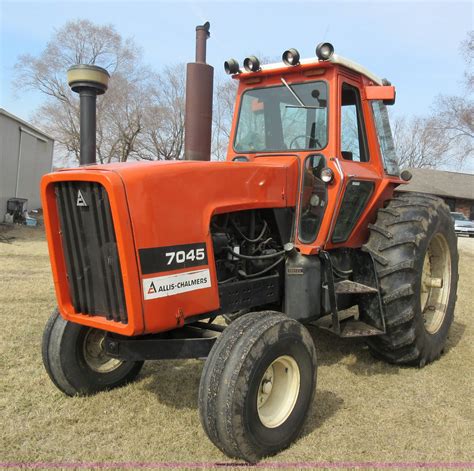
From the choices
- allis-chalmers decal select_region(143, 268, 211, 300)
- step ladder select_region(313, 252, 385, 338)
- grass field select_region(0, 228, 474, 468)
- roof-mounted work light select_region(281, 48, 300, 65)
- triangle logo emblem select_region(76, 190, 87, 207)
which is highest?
roof-mounted work light select_region(281, 48, 300, 65)

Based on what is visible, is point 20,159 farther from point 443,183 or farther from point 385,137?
point 443,183

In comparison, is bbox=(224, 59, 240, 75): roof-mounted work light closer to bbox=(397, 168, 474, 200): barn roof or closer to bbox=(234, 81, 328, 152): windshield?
bbox=(234, 81, 328, 152): windshield

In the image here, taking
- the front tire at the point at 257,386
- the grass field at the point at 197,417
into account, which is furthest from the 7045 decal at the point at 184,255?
the grass field at the point at 197,417

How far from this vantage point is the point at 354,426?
321cm

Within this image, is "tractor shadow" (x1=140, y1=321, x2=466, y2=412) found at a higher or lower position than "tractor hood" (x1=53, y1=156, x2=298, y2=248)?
lower

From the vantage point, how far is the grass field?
112 inches

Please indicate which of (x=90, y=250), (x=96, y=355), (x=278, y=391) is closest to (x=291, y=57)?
(x=90, y=250)

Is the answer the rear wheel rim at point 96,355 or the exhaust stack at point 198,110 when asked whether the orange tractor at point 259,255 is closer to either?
the rear wheel rim at point 96,355

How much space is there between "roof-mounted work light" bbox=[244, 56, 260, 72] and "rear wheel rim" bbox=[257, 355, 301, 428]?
2420 millimetres

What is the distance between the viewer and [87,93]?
20.5ft

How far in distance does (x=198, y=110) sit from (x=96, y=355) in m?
2.97

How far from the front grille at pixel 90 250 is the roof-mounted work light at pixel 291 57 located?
1980mm

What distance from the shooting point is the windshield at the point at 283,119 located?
3957mm

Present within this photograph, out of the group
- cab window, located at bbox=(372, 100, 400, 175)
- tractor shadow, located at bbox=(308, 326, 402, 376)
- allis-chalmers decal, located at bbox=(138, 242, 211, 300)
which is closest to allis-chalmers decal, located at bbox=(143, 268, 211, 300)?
allis-chalmers decal, located at bbox=(138, 242, 211, 300)
